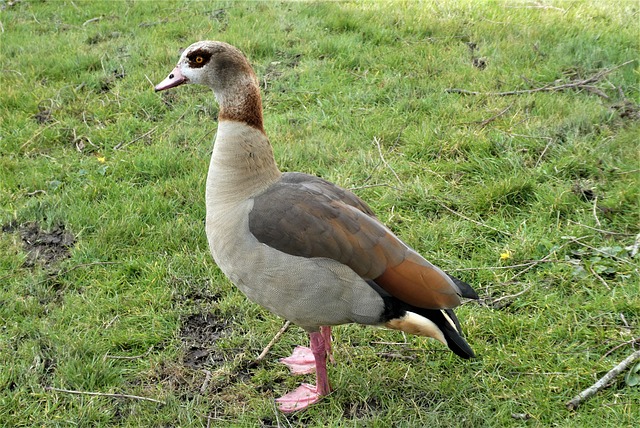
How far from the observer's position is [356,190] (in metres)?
4.38

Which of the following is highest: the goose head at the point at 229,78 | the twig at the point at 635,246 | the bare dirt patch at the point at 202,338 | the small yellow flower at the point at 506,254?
the goose head at the point at 229,78

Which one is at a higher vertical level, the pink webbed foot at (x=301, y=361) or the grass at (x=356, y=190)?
the grass at (x=356, y=190)

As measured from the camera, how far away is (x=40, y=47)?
20.9 feet

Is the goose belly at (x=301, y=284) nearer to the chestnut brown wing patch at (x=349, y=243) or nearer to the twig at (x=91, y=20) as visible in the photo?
the chestnut brown wing patch at (x=349, y=243)

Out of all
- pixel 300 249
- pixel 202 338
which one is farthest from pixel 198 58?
pixel 202 338

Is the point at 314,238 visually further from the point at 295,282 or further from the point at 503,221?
the point at 503,221

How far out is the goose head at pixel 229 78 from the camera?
115 inches

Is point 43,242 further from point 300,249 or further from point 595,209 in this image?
point 595,209

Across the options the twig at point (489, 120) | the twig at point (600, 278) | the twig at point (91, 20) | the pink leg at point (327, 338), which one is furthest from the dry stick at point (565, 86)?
the twig at point (91, 20)

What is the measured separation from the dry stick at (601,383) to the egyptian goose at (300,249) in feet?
1.73

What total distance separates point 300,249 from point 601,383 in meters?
1.44

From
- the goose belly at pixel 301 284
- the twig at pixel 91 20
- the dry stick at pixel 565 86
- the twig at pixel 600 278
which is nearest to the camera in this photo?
the goose belly at pixel 301 284

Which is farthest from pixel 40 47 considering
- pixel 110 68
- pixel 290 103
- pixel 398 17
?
pixel 398 17

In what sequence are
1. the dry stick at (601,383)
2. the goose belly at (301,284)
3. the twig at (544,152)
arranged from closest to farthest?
the goose belly at (301,284), the dry stick at (601,383), the twig at (544,152)
